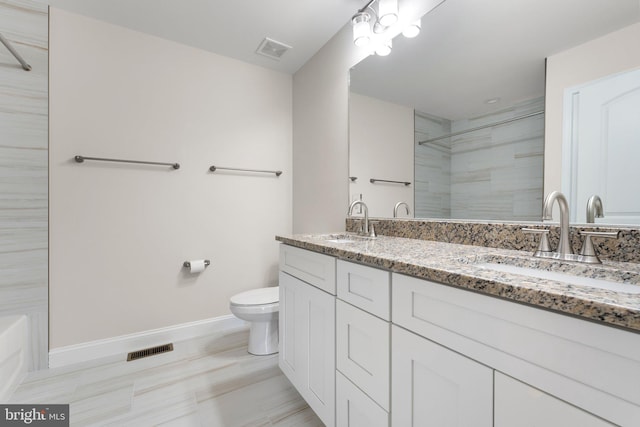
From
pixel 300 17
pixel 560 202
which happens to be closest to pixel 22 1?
pixel 300 17

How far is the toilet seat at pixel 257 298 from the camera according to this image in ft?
5.97

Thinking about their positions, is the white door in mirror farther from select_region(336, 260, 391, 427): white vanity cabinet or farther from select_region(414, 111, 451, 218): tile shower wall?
select_region(336, 260, 391, 427): white vanity cabinet

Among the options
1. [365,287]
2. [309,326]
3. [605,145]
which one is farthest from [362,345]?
[605,145]

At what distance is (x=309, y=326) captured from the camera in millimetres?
1249

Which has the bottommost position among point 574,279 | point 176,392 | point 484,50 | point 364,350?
point 176,392

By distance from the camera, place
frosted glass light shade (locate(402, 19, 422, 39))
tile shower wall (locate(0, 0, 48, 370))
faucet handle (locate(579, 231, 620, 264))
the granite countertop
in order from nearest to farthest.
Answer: the granite countertop, faucet handle (locate(579, 231, 620, 264)), frosted glass light shade (locate(402, 19, 422, 39)), tile shower wall (locate(0, 0, 48, 370))

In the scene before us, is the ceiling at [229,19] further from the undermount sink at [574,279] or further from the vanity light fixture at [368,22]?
the undermount sink at [574,279]

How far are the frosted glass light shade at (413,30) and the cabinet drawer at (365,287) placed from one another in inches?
51.6

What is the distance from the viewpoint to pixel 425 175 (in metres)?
1.47

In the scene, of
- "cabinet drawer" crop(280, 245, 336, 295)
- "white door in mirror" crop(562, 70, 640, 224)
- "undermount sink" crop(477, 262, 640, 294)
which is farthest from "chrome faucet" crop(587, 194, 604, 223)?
"cabinet drawer" crop(280, 245, 336, 295)

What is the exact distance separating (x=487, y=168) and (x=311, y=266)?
89 cm

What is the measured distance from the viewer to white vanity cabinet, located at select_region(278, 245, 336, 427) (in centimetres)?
111

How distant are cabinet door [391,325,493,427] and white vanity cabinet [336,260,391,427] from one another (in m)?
0.04

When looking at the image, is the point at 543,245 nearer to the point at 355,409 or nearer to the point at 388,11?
the point at 355,409
